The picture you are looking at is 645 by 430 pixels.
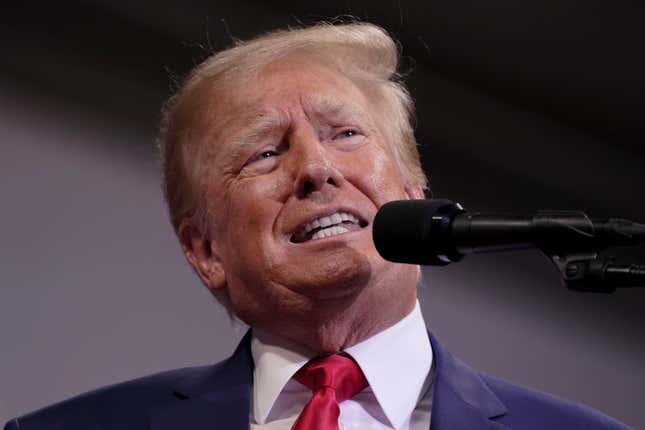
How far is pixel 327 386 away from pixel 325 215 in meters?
0.26

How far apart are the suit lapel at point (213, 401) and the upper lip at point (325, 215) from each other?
0.83ft

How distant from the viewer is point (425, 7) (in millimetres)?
2773

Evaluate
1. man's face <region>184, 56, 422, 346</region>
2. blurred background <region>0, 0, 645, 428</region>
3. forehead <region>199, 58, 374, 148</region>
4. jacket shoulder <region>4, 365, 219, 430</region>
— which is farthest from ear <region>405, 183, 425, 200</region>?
blurred background <region>0, 0, 645, 428</region>

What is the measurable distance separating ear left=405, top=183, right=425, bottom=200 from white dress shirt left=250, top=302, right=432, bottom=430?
207mm

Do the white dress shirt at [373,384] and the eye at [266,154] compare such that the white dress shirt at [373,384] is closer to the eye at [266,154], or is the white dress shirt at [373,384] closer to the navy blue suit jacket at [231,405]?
the navy blue suit jacket at [231,405]

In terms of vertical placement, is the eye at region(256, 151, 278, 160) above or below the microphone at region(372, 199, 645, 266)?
above

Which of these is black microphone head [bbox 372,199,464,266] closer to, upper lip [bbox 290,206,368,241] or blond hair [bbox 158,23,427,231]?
upper lip [bbox 290,206,368,241]

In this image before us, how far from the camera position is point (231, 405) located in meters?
1.99

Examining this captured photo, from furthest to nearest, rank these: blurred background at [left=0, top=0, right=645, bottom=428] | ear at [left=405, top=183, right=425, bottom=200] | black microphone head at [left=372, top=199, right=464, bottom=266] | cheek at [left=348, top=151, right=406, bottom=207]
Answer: blurred background at [left=0, top=0, right=645, bottom=428]
ear at [left=405, top=183, right=425, bottom=200]
cheek at [left=348, top=151, right=406, bottom=207]
black microphone head at [left=372, top=199, right=464, bottom=266]

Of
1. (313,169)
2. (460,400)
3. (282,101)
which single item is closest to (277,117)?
(282,101)

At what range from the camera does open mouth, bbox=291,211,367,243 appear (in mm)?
1960

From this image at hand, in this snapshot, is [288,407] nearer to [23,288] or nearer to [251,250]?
[251,250]

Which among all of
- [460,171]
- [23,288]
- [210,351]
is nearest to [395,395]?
[210,351]

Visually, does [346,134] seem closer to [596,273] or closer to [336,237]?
[336,237]
